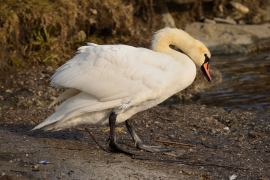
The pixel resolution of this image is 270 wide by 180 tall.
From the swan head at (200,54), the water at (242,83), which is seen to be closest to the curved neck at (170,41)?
the swan head at (200,54)

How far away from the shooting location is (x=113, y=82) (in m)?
6.81

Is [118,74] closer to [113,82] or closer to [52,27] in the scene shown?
[113,82]

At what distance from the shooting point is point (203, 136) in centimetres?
816

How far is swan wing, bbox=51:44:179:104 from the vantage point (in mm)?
6738

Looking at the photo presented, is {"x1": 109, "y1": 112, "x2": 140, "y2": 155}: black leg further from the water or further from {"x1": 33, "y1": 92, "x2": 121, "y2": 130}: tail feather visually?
the water

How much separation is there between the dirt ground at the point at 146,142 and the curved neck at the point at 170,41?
1.15 m

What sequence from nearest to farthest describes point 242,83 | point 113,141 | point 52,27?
point 113,141
point 52,27
point 242,83

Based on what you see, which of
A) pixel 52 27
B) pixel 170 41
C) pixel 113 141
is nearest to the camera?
pixel 113 141

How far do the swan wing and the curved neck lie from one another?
1.13ft

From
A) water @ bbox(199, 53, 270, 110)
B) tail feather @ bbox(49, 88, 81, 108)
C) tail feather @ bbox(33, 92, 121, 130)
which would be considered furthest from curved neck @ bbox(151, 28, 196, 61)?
water @ bbox(199, 53, 270, 110)

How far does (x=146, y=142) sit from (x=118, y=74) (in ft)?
4.17

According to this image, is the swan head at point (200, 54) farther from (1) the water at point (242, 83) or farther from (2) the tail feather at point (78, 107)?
(1) the water at point (242, 83)

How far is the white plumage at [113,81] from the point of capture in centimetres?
675

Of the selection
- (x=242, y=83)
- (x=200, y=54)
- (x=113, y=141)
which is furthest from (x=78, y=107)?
(x=242, y=83)
